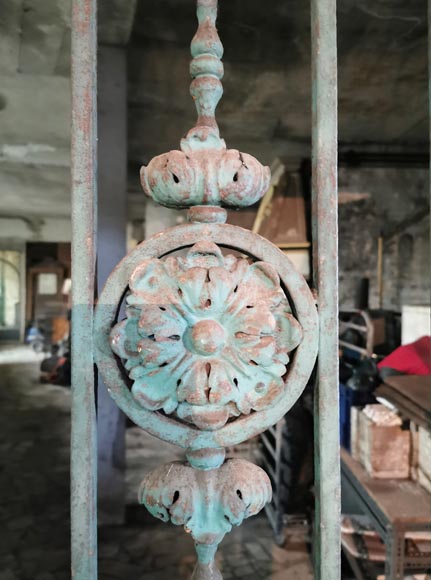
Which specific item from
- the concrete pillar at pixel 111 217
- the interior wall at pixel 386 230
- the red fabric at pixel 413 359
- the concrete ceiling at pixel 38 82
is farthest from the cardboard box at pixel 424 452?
the interior wall at pixel 386 230

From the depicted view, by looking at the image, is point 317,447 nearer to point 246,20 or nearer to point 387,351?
point 246,20

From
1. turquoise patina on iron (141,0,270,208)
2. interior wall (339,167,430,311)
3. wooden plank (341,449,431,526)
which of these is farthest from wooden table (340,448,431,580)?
interior wall (339,167,430,311)

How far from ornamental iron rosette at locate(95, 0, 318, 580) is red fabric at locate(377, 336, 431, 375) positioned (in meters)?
1.69

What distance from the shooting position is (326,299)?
66 cm

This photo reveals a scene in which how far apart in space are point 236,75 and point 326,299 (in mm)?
2854

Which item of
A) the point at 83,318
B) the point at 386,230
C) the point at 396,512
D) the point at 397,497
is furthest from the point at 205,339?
the point at 386,230

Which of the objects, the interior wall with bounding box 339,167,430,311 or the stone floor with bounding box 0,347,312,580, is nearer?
the stone floor with bounding box 0,347,312,580

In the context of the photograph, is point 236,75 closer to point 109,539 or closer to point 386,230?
point 386,230

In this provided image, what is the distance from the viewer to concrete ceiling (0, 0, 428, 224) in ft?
7.93

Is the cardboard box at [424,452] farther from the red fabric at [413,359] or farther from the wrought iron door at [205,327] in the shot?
the wrought iron door at [205,327]

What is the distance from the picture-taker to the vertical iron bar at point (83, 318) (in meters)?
0.63

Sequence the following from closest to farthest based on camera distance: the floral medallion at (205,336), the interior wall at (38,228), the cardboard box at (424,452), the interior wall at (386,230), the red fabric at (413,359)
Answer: the floral medallion at (205,336), the cardboard box at (424,452), the red fabric at (413,359), the interior wall at (386,230), the interior wall at (38,228)

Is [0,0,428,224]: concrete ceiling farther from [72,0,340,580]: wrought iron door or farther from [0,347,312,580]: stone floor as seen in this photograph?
[0,347,312,580]: stone floor

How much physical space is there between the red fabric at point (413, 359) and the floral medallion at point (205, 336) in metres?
1.72
